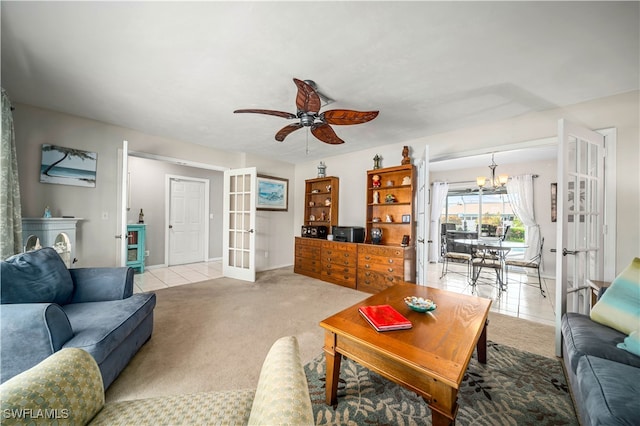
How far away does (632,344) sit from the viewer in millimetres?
1282

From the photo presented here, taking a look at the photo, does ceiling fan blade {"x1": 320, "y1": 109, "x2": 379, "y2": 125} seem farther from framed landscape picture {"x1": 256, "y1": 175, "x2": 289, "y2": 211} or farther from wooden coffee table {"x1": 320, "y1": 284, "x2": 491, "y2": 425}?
framed landscape picture {"x1": 256, "y1": 175, "x2": 289, "y2": 211}

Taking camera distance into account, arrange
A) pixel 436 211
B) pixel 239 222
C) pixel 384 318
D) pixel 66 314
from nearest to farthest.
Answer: pixel 384 318
pixel 66 314
pixel 239 222
pixel 436 211

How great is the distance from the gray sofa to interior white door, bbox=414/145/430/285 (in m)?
1.47

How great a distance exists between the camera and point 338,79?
2166 millimetres

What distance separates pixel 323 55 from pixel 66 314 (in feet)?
8.74

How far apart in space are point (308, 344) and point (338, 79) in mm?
2475

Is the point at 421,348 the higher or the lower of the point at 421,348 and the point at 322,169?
the lower

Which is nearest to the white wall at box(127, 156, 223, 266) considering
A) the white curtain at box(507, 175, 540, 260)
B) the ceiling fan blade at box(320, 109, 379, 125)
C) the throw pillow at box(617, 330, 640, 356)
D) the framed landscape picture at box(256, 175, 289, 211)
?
the framed landscape picture at box(256, 175, 289, 211)

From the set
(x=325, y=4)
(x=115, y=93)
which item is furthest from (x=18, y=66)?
(x=325, y=4)

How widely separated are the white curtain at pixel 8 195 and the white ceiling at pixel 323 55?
1.58ft

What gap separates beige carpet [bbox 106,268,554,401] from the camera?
170 cm

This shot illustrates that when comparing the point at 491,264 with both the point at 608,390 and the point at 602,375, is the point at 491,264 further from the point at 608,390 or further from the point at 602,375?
the point at 608,390

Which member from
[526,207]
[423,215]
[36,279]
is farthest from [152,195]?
[526,207]

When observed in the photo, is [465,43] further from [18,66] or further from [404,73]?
[18,66]
